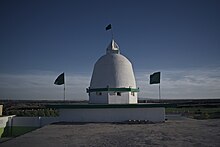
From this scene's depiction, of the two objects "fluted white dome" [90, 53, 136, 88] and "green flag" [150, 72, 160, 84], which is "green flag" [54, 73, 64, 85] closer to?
"fluted white dome" [90, 53, 136, 88]

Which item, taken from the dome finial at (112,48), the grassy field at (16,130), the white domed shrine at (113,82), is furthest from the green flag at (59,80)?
the dome finial at (112,48)

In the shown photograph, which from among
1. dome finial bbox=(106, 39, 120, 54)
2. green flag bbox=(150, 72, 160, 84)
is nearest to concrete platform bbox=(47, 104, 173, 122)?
green flag bbox=(150, 72, 160, 84)

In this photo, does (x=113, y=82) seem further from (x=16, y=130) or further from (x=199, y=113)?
(x=199, y=113)

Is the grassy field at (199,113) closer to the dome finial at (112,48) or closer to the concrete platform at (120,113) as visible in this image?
the concrete platform at (120,113)

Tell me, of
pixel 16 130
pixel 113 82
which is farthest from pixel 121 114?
pixel 16 130

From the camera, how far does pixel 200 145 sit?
908cm

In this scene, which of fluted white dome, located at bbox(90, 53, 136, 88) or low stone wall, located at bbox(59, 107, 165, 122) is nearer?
low stone wall, located at bbox(59, 107, 165, 122)

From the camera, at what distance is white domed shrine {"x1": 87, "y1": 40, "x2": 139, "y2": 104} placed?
18.7 m

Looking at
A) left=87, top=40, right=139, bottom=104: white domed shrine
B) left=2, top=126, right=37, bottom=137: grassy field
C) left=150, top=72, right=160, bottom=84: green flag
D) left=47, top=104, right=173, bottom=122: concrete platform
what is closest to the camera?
left=47, top=104, right=173, bottom=122: concrete platform

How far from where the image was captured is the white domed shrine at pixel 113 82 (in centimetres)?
1870

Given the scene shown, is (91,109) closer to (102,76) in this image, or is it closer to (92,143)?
(102,76)

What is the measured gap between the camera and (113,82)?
19141 millimetres

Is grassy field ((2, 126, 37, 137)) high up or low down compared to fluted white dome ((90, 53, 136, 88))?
down

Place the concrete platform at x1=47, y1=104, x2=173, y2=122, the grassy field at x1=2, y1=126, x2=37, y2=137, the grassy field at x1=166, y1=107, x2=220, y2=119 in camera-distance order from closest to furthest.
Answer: the concrete platform at x1=47, y1=104, x2=173, y2=122
the grassy field at x1=2, y1=126, x2=37, y2=137
the grassy field at x1=166, y1=107, x2=220, y2=119
